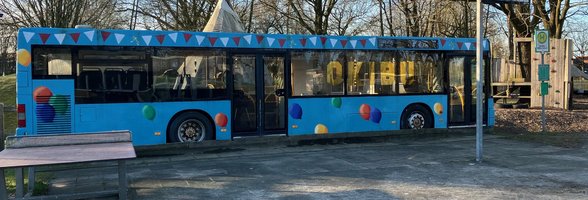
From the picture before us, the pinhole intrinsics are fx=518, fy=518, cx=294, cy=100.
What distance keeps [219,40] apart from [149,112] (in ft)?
6.88

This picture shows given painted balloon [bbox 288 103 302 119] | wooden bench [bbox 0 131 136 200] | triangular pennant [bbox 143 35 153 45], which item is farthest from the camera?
painted balloon [bbox 288 103 302 119]

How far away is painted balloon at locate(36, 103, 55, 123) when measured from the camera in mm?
9727

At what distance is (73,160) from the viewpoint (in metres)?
5.62

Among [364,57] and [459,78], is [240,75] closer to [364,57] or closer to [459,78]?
[364,57]

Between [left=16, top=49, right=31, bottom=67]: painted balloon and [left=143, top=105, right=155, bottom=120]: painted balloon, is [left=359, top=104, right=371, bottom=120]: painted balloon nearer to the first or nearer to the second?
[left=143, top=105, right=155, bottom=120]: painted balloon

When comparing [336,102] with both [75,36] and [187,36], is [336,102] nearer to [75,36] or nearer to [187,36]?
[187,36]

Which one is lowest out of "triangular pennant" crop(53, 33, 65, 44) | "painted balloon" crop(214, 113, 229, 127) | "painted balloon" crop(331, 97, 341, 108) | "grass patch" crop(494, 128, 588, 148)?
"grass patch" crop(494, 128, 588, 148)

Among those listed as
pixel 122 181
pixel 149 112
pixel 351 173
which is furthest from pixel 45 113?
pixel 351 173

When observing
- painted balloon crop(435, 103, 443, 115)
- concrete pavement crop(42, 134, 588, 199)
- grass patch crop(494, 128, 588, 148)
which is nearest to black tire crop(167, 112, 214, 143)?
concrete pavement crop(42, 134, 588, 199)

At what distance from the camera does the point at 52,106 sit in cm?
980

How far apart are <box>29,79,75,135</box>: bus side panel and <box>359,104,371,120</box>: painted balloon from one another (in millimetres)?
6352

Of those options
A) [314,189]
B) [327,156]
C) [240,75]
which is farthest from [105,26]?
[314,189]

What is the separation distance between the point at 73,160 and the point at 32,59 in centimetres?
488

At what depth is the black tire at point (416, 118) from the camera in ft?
42.1
